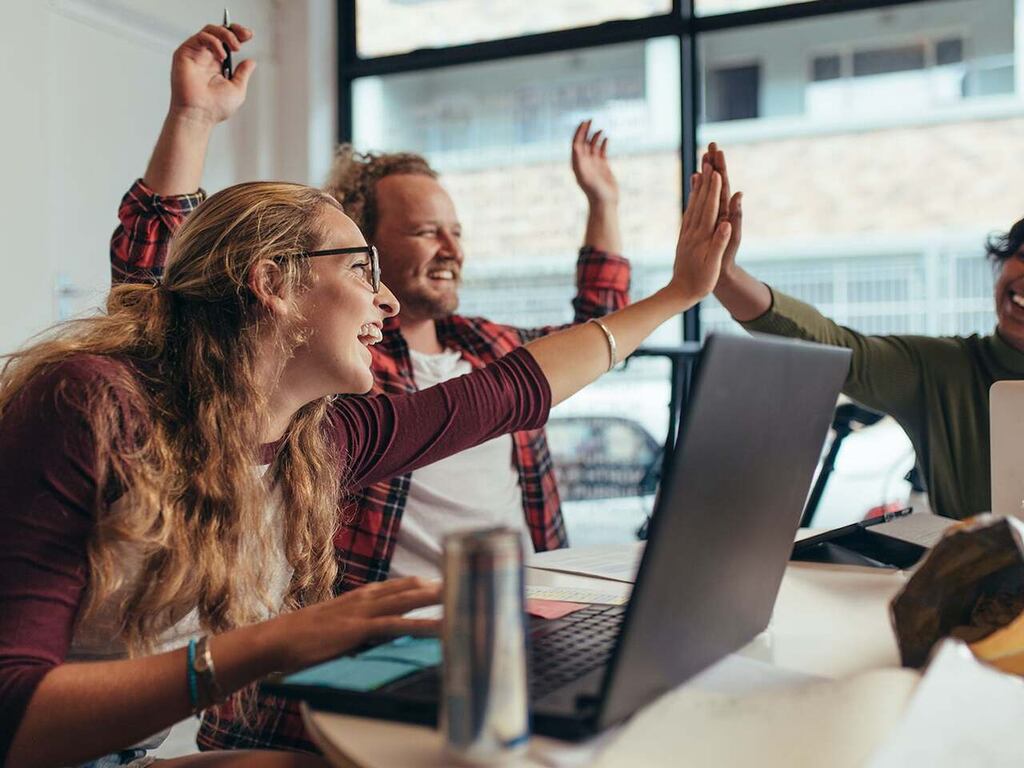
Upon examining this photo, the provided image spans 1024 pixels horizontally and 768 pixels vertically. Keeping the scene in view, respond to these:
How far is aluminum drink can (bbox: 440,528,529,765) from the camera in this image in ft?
2.29

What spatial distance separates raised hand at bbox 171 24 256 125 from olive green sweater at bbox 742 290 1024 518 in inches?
41.7

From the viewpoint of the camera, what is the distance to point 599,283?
7.97ft

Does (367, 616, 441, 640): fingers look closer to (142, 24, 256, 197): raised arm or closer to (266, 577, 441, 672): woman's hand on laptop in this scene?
(266, 577, 441, 672): woman's hand on laptop

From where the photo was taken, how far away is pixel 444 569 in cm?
71

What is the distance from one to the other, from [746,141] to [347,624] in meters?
3.01

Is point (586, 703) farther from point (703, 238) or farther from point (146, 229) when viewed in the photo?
point (146, 229)

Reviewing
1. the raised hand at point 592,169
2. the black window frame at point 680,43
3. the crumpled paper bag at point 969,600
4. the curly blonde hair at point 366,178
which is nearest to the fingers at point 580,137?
the raised hand at point 592,169

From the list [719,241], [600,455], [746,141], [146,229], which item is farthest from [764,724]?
[746,141]

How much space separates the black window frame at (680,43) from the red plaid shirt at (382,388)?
4.10ft

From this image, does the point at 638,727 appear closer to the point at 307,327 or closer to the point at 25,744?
the point at 25,744

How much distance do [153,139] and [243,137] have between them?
43cm

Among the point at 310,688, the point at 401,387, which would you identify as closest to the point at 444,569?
the point at 310,688

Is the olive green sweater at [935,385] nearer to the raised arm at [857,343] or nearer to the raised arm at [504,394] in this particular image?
the raised arm at [857,343]

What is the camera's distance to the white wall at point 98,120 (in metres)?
3.07
